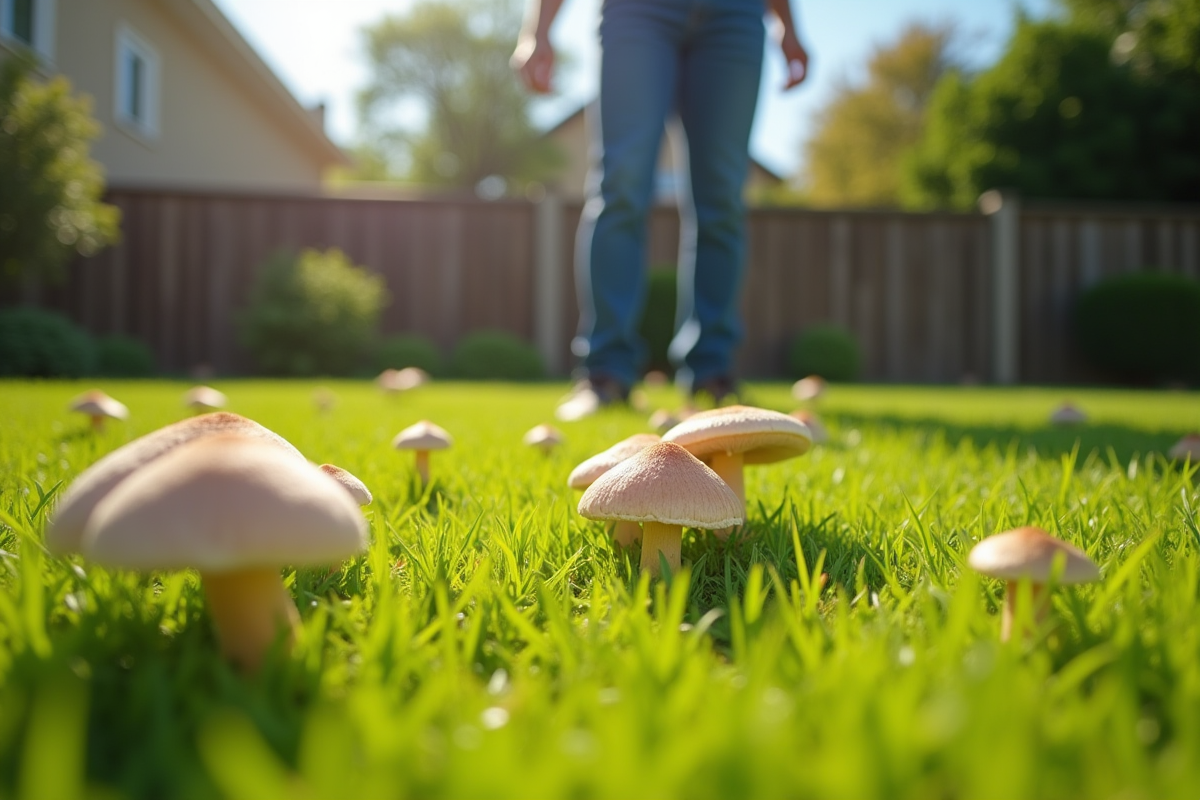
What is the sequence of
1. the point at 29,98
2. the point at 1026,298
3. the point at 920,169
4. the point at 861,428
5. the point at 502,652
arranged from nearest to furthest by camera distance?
the point at 502,652
the point at 861,428
the point at 29,98
the point at 1026,298
the point at 920,169

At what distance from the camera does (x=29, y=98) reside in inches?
303

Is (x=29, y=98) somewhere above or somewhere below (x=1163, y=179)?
below

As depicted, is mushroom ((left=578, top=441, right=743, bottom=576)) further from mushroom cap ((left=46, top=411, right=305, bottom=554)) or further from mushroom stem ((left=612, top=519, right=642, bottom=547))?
mushroom cap ((left=46, top=411, right=305, bottom=554))

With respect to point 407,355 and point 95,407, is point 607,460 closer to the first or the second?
point 95,407

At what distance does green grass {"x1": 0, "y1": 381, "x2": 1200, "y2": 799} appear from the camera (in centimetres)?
68

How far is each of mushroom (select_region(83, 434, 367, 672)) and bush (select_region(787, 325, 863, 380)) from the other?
1105cm

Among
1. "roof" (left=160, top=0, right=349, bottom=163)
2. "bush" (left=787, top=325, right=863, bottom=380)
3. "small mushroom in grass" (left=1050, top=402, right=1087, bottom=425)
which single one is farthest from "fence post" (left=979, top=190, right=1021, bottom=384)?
"roof" (left=160, top=0, right=349, bottom=163)

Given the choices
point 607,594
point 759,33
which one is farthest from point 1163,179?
point 607,594

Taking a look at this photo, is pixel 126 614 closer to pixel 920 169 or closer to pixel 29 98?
pixel 29 98

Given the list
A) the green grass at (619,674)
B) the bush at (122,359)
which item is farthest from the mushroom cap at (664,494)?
the bush at (122,359)

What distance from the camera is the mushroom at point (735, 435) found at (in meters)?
1.67

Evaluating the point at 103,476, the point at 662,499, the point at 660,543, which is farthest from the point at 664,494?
the point at 103,476

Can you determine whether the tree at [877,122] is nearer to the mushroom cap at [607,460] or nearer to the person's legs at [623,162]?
the person's legs at [623,162]

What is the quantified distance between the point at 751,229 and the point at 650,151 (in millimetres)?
8583
